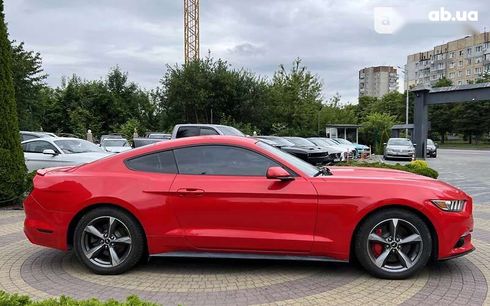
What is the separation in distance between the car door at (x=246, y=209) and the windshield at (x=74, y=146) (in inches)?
362

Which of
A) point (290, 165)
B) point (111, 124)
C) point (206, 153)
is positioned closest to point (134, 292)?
point (206, 153)

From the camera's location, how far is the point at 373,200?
4.38 m

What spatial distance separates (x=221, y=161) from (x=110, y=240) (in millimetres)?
1426

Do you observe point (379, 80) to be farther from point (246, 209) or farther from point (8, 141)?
point (246, 209)

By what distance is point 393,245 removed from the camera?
443 cm

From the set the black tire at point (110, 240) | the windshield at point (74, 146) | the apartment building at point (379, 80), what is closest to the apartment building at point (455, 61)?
the apartment building at point (379, 80)

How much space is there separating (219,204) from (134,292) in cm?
116

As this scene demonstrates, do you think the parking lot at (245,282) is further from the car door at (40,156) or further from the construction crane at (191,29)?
the construction crane at (191,29)

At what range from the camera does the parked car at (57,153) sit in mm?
12180

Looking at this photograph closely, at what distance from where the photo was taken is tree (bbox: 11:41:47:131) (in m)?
31.1

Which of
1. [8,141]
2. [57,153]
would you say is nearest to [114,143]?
[57,153]

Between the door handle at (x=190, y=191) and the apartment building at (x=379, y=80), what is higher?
the apartment building at (x=379, y=80)

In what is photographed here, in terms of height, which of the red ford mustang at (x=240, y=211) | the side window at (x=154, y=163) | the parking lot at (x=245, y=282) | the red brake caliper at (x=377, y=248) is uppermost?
the side window at (x=154, y=163)

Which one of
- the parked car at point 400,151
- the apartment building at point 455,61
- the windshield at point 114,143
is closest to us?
the windshield at point 114,143
